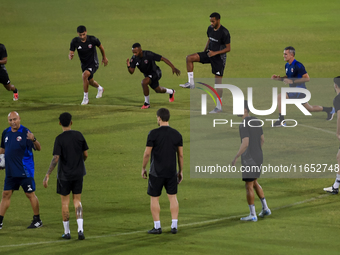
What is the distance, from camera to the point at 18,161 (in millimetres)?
10977

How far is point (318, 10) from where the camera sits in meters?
37.8

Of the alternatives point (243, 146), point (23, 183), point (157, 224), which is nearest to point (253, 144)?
point (243, 146)

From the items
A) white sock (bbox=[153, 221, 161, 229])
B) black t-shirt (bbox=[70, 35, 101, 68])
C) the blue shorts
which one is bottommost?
white sock (bbox=[153, 221, 161, 229])

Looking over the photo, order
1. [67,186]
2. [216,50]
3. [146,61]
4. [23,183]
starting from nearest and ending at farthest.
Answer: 1. [67,186]
2. [23,183]
3. [146,61]
4. [216,50]

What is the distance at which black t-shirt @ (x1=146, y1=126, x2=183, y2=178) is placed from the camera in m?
10.4

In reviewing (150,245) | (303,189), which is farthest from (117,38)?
(150,245)

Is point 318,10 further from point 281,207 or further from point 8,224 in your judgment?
point 8,224

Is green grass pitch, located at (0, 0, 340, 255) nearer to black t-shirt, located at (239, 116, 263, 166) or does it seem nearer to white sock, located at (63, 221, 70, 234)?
white sock, located at (63, 221, 70, 234)

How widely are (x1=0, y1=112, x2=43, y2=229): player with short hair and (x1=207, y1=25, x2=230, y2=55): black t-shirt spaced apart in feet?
30.6

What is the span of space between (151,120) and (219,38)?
129 inches

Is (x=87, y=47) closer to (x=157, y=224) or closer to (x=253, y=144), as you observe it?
(x=253, y=144)

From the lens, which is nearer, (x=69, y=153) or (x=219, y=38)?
(x=69, y=153)

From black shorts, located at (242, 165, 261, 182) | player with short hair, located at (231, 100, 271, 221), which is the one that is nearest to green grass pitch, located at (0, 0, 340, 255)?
player with short hair, located at (231, 100, 271, 221)

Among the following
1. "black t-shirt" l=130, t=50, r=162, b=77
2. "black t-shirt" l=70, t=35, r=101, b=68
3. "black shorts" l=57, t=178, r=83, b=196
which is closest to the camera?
"black shorts" l=57, t=178, r=83, b=196
